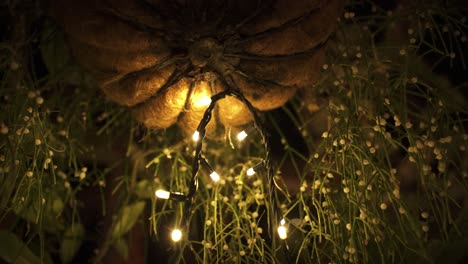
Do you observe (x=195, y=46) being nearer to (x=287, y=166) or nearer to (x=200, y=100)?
(x=200, y=100)

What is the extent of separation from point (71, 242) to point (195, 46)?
1.42 ft

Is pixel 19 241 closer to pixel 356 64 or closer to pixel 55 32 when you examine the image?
pixel 55 32

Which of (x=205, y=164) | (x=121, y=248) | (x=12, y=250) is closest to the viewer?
(x=205, y=164)

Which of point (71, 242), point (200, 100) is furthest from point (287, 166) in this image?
point (71, 242)

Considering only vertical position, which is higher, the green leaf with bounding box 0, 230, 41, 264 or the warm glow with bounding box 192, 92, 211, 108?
the warm glow with bounding box 192, 92, 211, 108

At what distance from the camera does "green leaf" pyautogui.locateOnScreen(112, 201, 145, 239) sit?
0.76 meters

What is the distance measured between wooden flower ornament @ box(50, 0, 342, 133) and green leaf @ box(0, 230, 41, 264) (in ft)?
0.91

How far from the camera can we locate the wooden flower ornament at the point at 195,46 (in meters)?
→ 0.58

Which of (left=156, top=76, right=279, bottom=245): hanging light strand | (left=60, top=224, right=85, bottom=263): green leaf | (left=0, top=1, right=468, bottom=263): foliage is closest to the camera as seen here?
(left=156, top=76, right=279, bottom=245): hanging light strand

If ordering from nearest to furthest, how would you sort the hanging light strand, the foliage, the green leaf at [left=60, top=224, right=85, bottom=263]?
the hanging light strand < the foliage < the green leaf at [left=60, top=224, right=85, bottom=263]

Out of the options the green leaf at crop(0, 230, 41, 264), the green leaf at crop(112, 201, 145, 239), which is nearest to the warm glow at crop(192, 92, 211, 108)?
the green leaf at crop(112, 201, 145, 239)

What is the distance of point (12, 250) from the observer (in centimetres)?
66

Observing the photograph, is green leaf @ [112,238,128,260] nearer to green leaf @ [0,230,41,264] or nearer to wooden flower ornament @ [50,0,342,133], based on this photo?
green leaf @ [0,230,41,264]

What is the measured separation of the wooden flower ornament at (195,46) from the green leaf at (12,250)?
0.91 ft
